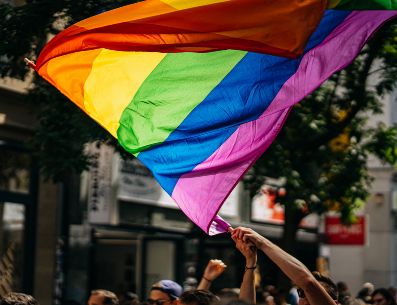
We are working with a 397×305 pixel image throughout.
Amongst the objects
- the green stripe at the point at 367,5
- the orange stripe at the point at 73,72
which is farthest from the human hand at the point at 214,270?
the green stripe at the point at 367,5

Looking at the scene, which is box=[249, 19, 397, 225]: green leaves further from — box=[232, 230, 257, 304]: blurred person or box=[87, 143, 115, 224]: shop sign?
box=[232, 230, 257, 304]: blurred person

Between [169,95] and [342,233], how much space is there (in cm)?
1693

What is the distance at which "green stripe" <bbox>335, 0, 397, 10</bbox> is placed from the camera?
336 inches

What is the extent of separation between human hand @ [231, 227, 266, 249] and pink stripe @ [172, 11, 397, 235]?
1.44 m

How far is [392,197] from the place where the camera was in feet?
109

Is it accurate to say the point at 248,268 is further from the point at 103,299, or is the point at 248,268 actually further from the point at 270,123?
the point at 103,299

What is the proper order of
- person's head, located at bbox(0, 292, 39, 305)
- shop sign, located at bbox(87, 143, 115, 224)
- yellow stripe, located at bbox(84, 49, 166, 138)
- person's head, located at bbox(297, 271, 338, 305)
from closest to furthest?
person's head, located at bbox(0, 292, 39, 305) → person's head, located at bbox(297, 271, 338, 305) → yellow stripe, located at bbox(84, 49, 166, 138) → shop sign, located at bbox(87, 143, 115, 224)

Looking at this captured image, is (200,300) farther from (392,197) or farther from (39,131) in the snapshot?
(392,197)

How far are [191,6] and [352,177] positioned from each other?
9539 millimetres

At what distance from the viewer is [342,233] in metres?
25.3

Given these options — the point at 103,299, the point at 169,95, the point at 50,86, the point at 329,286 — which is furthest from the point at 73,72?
the point at 50,86

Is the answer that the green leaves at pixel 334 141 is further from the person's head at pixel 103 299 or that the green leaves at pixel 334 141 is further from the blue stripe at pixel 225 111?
the person's head at pixel 103 299

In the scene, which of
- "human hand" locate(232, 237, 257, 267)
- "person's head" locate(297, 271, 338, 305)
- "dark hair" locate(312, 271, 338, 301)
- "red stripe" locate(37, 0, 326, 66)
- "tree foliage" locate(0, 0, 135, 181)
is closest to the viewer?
"person's head" locate(297, 271, 338, 305)

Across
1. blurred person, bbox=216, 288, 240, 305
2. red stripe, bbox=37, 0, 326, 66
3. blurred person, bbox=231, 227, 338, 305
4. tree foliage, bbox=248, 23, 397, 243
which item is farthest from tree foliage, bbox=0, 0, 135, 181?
blurred person, bbox=231, 227, 338, 305
